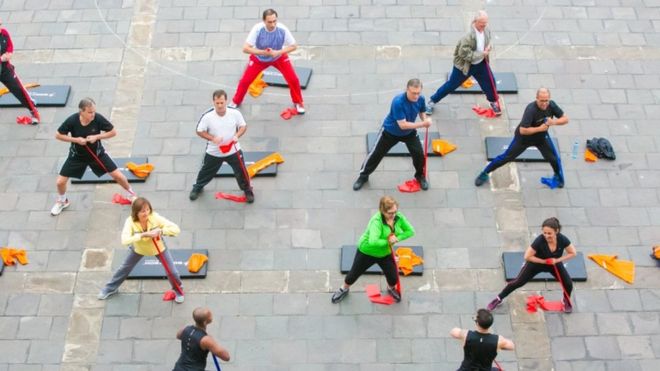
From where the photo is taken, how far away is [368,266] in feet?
29.4

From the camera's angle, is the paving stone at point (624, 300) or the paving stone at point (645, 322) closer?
the paving stone at point (645, 322)

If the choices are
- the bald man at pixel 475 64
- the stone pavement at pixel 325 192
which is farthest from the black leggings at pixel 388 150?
the bald man at pixel 475 64

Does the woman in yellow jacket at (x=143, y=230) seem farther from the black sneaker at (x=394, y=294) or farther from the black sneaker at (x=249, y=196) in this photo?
the black sneaker at (x=394, y=294)

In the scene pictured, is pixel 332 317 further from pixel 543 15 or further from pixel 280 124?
pixel 543 15

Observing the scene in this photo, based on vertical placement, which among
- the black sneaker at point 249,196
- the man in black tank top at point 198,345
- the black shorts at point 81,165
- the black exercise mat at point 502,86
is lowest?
the man in black tank top at point 198,345

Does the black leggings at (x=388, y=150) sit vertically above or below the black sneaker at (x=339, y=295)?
above

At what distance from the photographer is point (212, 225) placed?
10367 mm

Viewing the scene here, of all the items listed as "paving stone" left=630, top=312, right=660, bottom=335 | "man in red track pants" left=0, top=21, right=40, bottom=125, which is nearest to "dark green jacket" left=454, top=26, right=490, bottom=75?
"paving stone" left=630, top=312, right=660, bottom=335

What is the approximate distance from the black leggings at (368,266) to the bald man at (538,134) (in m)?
2.35

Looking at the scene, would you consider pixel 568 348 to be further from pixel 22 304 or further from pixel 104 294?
pixel 22 304

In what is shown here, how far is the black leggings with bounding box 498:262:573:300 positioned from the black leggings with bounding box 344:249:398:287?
1.31 m

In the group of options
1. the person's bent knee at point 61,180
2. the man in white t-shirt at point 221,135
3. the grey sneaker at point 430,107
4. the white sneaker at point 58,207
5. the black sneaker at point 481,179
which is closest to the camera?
the man in white t-shirt at point 221,135

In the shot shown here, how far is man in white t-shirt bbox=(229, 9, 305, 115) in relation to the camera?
1082 cm

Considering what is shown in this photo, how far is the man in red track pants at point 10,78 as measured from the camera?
11.0 m
